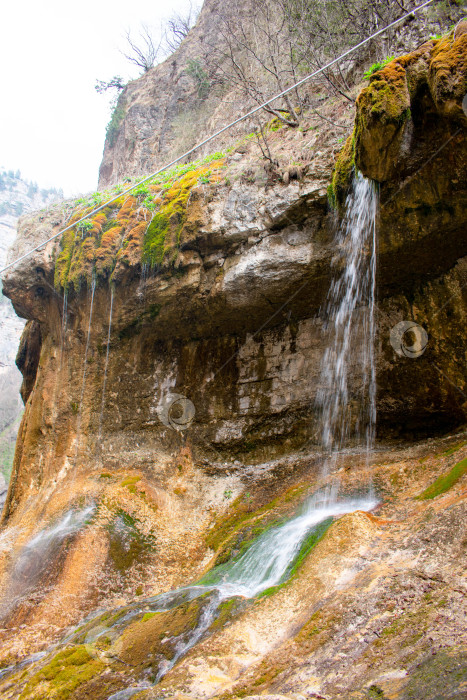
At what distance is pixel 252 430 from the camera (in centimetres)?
952

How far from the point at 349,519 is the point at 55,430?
7.45m

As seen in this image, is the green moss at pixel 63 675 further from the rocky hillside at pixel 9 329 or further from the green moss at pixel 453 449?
the rocky hillside at pixel 9 329

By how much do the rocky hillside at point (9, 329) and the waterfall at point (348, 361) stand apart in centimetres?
3566

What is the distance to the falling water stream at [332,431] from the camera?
4852mm

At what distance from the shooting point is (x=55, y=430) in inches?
391

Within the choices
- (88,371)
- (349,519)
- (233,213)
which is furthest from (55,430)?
(349,519)

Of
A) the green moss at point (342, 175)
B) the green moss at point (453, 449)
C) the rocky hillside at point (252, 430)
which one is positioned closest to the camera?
the rocky hillside at point (252, 430)

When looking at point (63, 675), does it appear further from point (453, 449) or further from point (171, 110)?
point (171, 110)

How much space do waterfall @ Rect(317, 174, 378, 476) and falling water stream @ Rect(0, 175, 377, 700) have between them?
0.02 m

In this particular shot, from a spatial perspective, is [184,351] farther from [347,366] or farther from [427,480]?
[427,480]

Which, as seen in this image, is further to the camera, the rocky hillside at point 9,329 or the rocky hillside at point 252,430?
the rocky hillside at point 9,329

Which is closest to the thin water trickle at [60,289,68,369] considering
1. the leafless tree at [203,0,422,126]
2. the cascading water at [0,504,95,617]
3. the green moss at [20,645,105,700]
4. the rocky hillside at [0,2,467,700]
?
the rocky hillside at [0,2,467,700]

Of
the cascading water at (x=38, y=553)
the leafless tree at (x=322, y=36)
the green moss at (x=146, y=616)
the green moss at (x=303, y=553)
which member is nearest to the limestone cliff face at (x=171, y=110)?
the leafless tree at (x=322, y=36)

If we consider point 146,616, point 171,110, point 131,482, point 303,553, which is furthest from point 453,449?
point 171,110
